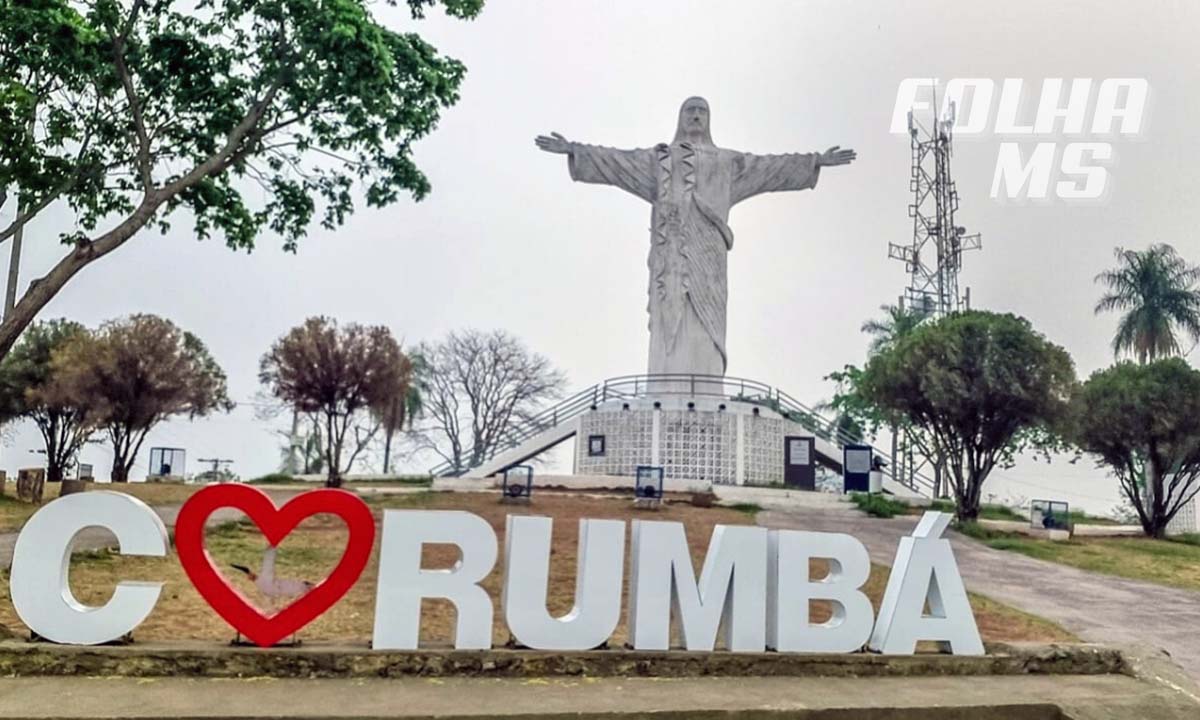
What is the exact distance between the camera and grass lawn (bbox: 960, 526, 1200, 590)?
17719 millimetres

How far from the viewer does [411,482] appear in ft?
99.3

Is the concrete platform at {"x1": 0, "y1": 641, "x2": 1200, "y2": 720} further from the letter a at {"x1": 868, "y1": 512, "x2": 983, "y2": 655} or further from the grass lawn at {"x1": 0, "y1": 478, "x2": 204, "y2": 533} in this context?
the grass lawn at {"x1": 0, "y1": 478, "x2": 204, "y2": 533}

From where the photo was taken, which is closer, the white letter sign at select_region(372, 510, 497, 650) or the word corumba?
the word corumba

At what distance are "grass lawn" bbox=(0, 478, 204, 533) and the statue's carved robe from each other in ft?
50.3

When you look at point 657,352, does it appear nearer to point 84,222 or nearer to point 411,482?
point 411,482

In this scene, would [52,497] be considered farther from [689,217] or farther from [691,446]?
[689,217]

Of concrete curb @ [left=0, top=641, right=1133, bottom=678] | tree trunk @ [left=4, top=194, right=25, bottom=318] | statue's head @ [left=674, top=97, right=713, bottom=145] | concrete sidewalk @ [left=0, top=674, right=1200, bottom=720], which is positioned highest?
statue's head @ [left=674, top=97, right=713, bottom=145]

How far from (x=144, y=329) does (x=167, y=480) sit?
505 centimetres

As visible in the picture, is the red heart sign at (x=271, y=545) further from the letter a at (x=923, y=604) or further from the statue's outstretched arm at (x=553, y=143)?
the statue's outstretched arm at (x=553, y=143)

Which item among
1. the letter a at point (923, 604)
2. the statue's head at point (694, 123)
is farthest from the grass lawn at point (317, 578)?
the statue's head at point (694, 123)

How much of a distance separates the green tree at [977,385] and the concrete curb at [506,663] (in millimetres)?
15530

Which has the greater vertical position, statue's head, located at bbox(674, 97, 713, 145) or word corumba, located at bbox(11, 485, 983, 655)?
statue's head, located at bbox(674, 97, 713, 145)

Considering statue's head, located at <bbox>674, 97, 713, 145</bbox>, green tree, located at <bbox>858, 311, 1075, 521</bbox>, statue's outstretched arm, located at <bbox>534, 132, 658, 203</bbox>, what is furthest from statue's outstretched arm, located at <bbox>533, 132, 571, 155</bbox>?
green tree, located at <bbox>858, 311, 1075, 521</bbox>

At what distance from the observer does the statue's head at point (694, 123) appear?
3244 centimetres
